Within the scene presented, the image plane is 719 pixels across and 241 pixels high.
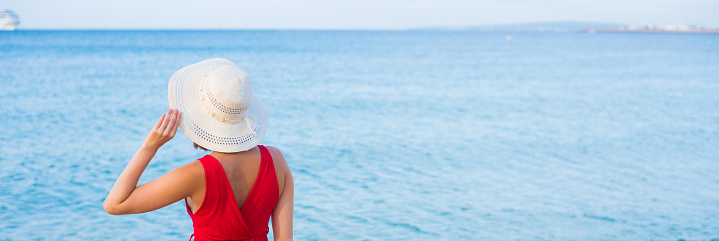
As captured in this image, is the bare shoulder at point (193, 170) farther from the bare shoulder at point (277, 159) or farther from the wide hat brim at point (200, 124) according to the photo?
the bare shoulder at point (277, 159)

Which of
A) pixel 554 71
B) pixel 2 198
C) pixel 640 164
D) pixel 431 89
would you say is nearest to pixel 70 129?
pixel 2 198

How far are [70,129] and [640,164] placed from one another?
1196cm

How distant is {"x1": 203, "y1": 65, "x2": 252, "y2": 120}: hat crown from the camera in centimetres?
191

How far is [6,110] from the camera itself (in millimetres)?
15750

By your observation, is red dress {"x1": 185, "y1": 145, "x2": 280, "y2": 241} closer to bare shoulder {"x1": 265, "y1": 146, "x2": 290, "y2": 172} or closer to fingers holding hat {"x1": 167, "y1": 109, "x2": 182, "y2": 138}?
bare shoulder {"x1": 265, "y1": 146, "x2": 290, "y2": 172}

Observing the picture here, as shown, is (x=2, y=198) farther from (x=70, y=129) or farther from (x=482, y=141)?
(x=482, y=141)

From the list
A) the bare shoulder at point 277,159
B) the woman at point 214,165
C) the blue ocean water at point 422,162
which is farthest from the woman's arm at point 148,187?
the blue ocean water at point 422,162

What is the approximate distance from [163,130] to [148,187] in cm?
21

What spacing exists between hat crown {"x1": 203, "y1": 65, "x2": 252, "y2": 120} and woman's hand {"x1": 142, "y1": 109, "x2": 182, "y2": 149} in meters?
0.16

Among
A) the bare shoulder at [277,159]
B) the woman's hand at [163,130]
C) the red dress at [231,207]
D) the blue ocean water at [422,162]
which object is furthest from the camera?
the blue ocean water at [422,162]

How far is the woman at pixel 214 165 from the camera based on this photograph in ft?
6.02

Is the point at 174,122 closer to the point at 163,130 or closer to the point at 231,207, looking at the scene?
the point at 163,130

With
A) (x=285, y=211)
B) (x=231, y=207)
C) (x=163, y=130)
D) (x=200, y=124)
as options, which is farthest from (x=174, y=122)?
(x=285, y=211)

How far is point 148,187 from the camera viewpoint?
1837 millimetres
